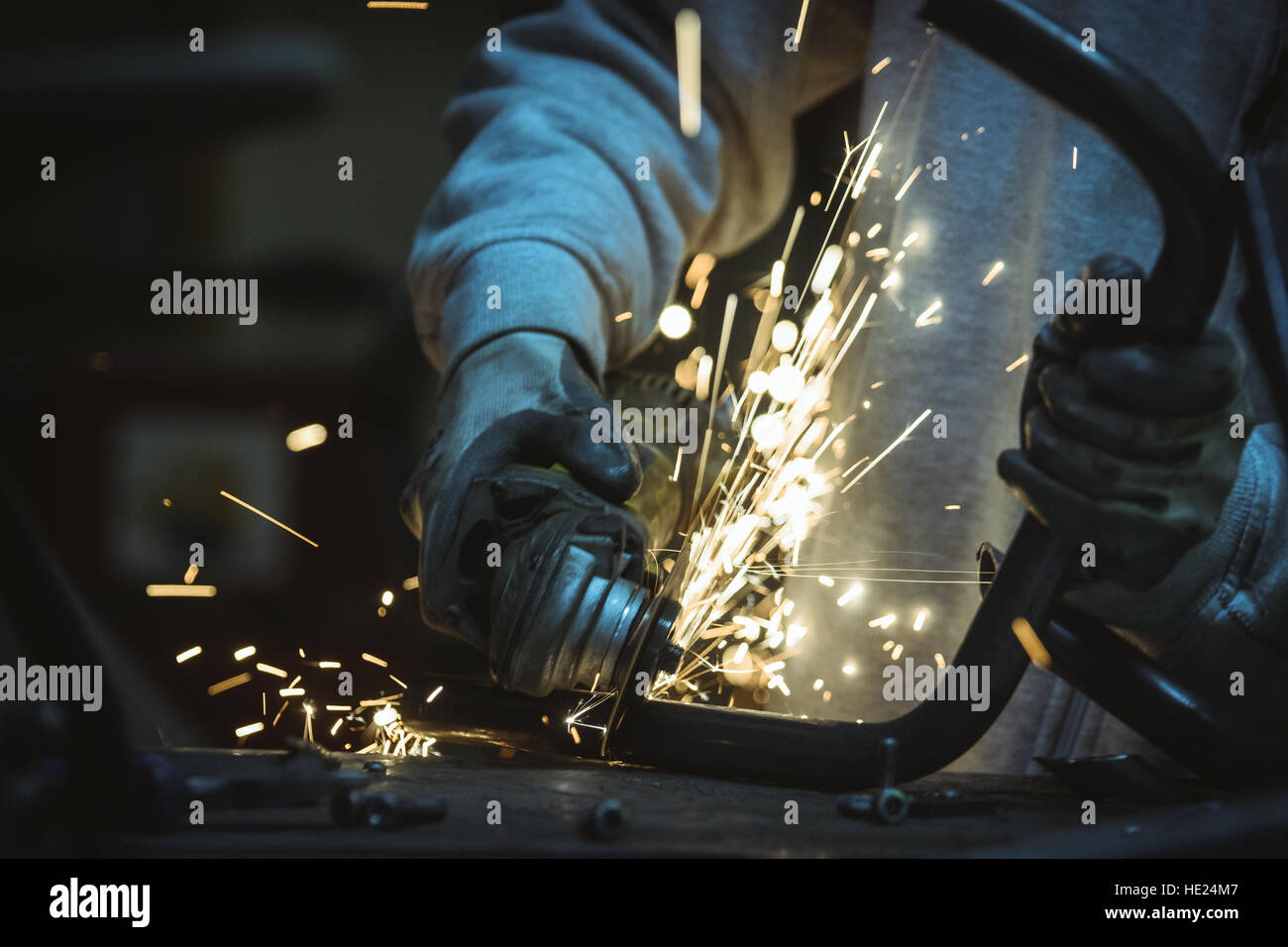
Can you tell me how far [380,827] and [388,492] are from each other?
5.61ft

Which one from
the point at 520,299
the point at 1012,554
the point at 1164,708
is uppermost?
the point at 520,299

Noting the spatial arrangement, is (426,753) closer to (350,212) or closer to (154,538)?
(154,538)

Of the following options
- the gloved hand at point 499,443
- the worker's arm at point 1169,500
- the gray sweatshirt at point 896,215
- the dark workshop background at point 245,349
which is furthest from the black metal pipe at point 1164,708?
the dark workshop background at point 245,349

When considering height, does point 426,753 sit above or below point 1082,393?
below

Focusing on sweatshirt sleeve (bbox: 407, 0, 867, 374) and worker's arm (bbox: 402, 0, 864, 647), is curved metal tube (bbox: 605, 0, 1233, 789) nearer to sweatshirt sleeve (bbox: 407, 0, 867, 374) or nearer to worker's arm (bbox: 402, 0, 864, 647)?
worker's arm (bbox: 402, 0, 864, 647)

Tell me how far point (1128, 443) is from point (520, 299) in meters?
0.72

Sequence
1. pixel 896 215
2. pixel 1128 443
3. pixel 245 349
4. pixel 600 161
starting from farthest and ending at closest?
pixel 245 349 < pixel 896 215 < pixel 600 161 < pixel 1128 443

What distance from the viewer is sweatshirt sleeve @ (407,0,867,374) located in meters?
1.25

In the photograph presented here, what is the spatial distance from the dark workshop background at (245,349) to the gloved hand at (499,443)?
37.7 inches

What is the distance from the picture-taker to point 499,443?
102 cm

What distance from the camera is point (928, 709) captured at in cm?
87

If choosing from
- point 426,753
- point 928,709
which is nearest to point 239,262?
point 426,753

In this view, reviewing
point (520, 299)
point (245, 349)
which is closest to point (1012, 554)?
point (520, 299)

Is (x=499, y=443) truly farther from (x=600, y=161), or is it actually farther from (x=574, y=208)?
(x=600, y=161)
